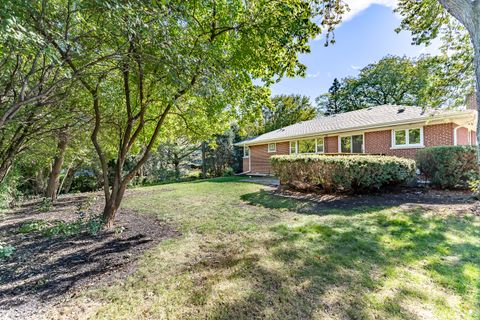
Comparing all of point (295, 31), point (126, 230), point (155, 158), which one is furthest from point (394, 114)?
point (155, 158)

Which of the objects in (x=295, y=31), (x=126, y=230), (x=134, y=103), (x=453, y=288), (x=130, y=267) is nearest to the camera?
(x=453, y=288)

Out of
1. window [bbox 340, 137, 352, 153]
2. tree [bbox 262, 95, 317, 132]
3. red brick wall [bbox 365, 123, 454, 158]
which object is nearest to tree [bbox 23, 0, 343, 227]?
red brick wall [bbox 365, 123, 454, 158]

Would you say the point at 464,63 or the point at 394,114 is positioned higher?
the point at 464,63

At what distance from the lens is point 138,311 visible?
7.91 ft

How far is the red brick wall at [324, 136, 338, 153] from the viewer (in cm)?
1412

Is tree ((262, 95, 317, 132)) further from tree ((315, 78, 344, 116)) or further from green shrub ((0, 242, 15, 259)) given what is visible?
green shrub ((0, 242, 15, 259))

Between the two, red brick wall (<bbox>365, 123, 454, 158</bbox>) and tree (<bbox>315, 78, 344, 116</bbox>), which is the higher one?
tree (<bbox>315, 78, 344, 116</bbox>)

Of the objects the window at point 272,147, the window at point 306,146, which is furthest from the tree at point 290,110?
the window at point 306,146

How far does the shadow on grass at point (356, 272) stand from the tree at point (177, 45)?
9.26 feet

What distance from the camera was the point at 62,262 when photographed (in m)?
3.69

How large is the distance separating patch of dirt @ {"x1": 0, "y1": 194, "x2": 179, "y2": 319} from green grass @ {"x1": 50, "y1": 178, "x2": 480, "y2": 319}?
33 cm

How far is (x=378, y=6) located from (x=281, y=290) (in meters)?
10.5

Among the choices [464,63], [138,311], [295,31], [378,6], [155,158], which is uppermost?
[378,6]

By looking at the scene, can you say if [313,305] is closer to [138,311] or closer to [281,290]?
[281,290]
